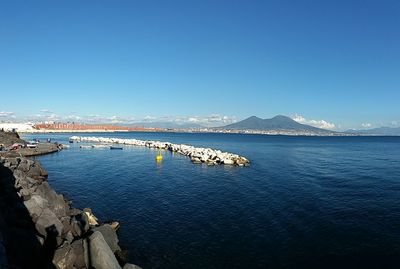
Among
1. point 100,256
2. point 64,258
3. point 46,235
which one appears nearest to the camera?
point 64,258

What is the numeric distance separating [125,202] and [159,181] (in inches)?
537

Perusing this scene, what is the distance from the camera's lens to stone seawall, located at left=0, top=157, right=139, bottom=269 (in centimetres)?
1853

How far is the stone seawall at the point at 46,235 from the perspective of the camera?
1853cm

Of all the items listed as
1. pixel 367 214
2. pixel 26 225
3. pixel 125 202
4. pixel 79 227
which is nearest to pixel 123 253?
pixel 79 227

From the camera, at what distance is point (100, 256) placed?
765 inches

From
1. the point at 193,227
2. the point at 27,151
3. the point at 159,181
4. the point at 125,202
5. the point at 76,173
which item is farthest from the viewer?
the point at 27,151

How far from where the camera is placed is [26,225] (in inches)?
858

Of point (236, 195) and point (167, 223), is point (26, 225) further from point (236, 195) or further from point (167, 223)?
point (236, 195)

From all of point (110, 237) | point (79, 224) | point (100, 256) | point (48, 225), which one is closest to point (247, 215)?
point (110, 237)

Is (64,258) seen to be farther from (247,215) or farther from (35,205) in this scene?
(247,215)

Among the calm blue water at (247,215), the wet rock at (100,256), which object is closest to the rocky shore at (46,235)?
the wet rock at (100,256)

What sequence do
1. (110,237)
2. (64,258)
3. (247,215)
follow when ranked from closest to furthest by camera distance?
1. (64,258)
2. (110,237)
3. (247,215)

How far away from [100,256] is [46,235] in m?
4.35

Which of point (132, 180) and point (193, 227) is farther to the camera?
point (132, 180)
